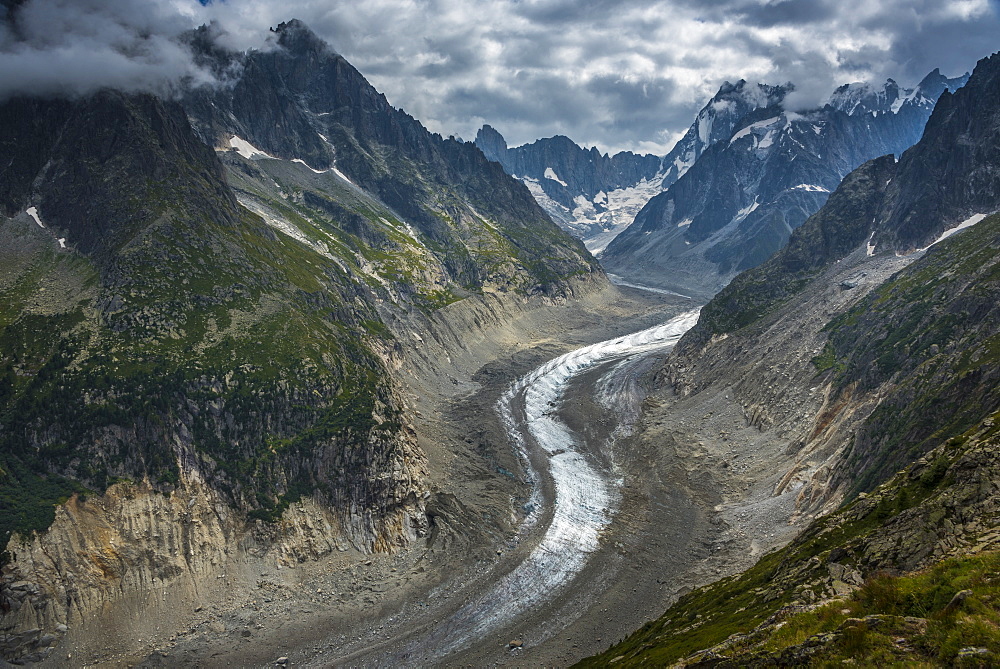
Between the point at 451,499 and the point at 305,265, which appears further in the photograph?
the point at 305,265

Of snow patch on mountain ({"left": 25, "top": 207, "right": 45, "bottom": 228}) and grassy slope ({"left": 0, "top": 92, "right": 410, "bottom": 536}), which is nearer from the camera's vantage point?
grassy slope ({"left": 0, "top": 92, "right": 410, "bottom": 536})

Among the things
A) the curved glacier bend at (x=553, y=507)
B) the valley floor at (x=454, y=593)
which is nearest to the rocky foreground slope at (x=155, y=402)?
the valley floor at (x=454, y=593)

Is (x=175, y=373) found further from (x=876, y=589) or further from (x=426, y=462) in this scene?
(x=876, y=589)

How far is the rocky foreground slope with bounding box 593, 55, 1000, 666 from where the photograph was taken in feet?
96.4

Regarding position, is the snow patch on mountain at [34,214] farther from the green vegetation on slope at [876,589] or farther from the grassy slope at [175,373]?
the green vegetation on slope at [876,589]

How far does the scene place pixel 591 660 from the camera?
201ft

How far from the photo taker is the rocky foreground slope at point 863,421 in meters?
29.4

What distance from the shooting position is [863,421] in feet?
288

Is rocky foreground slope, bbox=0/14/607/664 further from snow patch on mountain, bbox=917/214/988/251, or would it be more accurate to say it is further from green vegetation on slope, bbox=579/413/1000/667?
snow patch on mountain, bbox=917/214/988/251

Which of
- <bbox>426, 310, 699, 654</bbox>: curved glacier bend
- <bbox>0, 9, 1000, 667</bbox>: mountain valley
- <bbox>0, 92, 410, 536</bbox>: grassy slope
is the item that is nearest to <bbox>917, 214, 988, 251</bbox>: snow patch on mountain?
<bbox>0, 9, 1000, 667</bbox>: mountain valley

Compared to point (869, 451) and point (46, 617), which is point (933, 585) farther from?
point (46, 617)

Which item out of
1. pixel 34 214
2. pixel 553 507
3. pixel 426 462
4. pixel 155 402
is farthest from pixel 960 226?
pixel 34 214

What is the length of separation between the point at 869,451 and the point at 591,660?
43348mm

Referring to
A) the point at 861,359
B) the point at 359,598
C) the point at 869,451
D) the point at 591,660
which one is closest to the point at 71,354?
the point at 359,598
